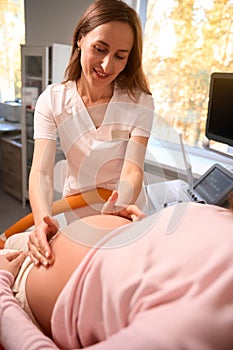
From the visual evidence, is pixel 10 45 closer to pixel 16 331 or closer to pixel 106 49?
pixel 106 49

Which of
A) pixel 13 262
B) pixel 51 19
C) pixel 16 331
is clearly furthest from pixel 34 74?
pixel 16 331

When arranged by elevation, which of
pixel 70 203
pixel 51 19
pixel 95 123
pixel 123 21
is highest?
pixel 51 19

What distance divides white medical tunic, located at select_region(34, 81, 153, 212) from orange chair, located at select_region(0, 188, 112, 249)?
0.15 metres

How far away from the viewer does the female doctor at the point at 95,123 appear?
132 centimetres

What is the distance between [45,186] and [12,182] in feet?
7.50

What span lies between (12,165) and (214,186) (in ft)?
8.44

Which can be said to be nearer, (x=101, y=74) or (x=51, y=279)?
(x=51, y=279)

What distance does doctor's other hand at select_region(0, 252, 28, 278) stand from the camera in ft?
3.16

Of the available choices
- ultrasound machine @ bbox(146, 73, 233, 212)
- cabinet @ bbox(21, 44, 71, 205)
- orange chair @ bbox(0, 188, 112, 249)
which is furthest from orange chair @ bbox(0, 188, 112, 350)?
cabinet @ bbox(21, 44, 71, 205)

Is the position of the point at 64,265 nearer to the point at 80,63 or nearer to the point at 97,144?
the point at 97,144

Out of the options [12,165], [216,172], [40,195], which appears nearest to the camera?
[40,195]

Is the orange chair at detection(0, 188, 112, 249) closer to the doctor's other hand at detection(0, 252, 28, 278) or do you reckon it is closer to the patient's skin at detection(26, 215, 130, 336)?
the doctor's other hand at detection(0, 252, 28, 278)

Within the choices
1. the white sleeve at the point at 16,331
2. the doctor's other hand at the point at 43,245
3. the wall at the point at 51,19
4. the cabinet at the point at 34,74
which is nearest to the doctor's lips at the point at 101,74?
the doctor's other hand at the point at 43,245

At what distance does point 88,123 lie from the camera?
148 centimetres
